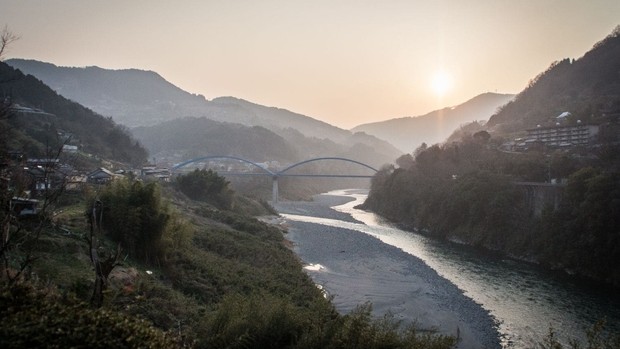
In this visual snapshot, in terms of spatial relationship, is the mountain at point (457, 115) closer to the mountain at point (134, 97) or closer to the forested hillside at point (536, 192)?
the mountain at point (134, 97)

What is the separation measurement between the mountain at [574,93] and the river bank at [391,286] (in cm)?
2339

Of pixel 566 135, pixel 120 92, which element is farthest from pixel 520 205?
pixel 120 92

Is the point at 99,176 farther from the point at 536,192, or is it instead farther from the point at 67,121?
the point at 67,121

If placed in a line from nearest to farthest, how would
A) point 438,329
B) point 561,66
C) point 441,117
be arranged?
point 438,329
point 561,66
point 441,117

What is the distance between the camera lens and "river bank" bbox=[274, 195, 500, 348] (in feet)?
43.3

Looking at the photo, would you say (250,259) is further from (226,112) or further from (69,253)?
(226,112)

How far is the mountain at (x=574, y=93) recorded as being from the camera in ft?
127

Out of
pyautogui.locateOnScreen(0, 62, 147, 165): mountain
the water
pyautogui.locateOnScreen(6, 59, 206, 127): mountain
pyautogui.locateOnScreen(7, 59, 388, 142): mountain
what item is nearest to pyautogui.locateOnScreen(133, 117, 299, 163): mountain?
pyautogui.locateOnScreen(0, 62, 147, 165): mountain

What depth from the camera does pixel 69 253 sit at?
10.4 meters

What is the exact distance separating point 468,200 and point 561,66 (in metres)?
43.4

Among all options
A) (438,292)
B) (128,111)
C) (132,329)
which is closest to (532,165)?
(438,292)

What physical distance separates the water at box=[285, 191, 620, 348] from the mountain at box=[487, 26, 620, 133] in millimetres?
20896

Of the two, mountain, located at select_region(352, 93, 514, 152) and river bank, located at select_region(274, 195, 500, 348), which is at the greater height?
mountain, located at select_region(352, 93, 514, 152)

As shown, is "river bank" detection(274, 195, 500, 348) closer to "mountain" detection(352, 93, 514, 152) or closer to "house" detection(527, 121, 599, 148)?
"house" detection(527, 121, 599, 148)
